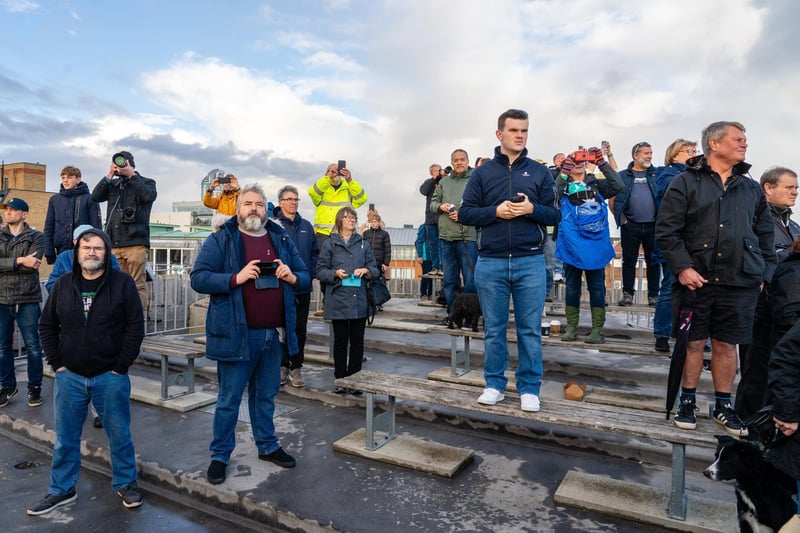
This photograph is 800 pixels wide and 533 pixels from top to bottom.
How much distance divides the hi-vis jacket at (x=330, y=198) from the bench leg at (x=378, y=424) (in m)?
4.09

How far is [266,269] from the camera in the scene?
382cm

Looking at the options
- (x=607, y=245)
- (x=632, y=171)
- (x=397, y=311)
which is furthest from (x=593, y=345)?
(x=397, y=311)

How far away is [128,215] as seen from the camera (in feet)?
19.9

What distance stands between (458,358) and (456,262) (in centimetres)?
166

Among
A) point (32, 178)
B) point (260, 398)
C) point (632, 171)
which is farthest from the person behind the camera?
point (32, 178)

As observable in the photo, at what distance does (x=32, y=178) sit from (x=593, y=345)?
51.4 metres

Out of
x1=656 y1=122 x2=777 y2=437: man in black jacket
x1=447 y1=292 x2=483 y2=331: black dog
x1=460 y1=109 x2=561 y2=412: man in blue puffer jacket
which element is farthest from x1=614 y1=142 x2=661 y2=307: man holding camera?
x1=460 y1=109 x2=561 y2=412: man in blue puffer jacket

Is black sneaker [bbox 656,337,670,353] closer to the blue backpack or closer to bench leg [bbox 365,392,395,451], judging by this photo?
the blue backpack

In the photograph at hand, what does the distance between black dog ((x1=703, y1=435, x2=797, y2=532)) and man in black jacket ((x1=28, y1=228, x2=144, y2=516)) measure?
3.80m

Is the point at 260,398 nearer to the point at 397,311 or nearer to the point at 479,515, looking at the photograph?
the point at 479,515

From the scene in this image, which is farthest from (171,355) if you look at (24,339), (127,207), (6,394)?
(6,394)

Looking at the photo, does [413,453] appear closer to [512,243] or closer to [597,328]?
[512,243]

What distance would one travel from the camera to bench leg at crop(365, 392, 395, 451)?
4211mm

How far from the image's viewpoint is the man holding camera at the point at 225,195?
23.7ft
